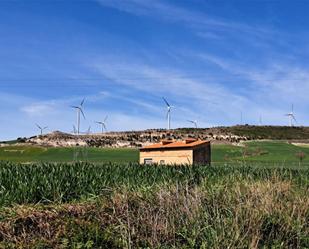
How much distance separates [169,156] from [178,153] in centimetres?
99

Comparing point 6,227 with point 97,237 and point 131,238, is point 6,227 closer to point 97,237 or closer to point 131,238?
point 97,237

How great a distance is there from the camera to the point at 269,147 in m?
76.4

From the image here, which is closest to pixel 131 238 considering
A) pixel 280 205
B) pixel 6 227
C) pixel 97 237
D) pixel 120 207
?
pixel 97 237

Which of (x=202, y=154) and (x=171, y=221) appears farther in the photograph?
(x=202, y=154)

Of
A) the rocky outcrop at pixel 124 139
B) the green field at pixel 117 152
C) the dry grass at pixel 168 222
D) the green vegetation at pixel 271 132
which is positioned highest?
the green vegetation at pixel 271 132

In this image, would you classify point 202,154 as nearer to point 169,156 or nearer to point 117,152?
point 169,156

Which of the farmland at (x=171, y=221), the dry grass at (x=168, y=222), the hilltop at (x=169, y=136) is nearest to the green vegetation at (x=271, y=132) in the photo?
the hilltop at (x=169, y=136)

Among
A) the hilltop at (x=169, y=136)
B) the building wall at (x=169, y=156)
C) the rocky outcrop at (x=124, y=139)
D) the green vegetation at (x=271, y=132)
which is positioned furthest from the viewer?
the green vegetation at (x=271, y=132)

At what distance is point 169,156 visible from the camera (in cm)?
4225

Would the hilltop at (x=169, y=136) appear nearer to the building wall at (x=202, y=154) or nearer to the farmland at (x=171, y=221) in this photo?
the building wall at (x=202, y=154)

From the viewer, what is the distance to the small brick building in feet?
135

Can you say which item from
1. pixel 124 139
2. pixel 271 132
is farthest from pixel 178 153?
pixel 271 132

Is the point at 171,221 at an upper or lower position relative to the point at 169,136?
lower

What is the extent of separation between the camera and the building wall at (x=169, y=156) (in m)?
40.9
